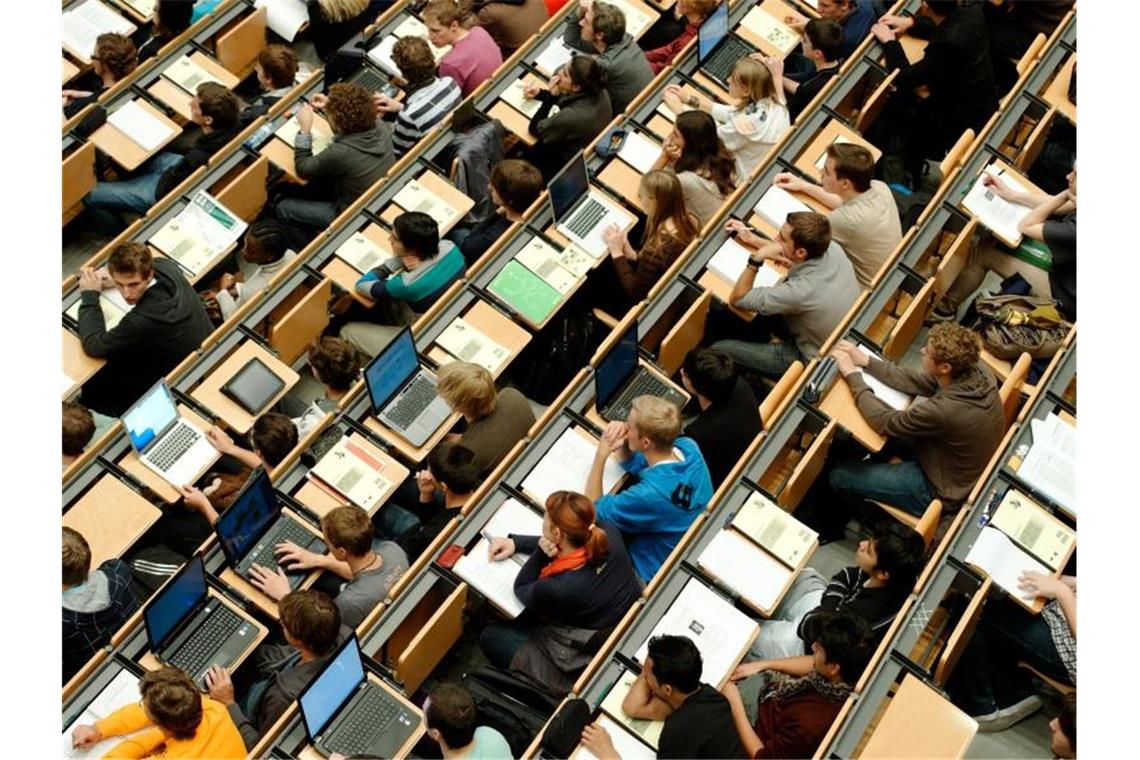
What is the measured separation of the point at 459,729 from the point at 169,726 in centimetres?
127

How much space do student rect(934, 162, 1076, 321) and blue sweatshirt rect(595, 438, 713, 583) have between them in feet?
8.96

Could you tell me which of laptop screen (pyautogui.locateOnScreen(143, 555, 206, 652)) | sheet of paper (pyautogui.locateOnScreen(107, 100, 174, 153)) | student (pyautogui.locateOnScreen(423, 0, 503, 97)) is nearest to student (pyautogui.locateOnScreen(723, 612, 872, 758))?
laptop screen (pyautogui.locateOnScreen(143, 555, 206, 652))

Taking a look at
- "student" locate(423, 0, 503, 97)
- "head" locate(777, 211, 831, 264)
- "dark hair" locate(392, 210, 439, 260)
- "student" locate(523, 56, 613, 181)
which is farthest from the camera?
"student" locate(423, 0, 503, 97)

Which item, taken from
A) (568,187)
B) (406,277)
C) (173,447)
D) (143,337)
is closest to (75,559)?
(173,447)

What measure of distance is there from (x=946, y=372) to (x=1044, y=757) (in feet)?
6.72

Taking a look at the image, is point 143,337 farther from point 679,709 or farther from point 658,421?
point 679,709

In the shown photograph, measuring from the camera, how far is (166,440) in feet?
29.2

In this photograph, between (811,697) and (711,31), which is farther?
(711,31)

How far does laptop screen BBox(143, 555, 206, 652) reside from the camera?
7.79m

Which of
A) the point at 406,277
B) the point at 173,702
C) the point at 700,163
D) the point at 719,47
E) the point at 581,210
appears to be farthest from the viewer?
the point at 719,47

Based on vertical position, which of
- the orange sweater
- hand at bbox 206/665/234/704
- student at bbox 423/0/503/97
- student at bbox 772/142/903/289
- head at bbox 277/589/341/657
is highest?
student at bbox 772/142/903/289

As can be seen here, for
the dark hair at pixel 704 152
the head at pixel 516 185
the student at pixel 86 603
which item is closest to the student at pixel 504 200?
the head at pixel 516 185

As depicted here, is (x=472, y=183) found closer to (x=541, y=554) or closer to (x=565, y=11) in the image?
(x=565, y=11)

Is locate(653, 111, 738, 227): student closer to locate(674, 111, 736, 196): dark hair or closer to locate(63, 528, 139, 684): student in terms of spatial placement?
locate(674, 111, 736, 196): dark hair
